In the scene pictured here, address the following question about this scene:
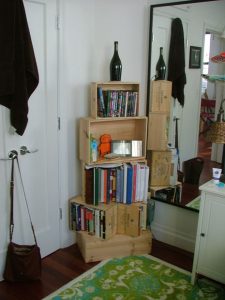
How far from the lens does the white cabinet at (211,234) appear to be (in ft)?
6.97

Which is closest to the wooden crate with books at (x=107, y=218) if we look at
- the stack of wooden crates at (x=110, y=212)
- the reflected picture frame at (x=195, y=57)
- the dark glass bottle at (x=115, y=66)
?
the stack of wooden crates at (x=110, y=212)

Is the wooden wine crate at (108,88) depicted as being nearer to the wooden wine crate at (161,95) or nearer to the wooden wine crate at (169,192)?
the wooden wine crate at (161,95)

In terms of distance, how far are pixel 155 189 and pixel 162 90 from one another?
93cm

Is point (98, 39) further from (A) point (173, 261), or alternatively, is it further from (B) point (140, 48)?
(A) point (173, 261)

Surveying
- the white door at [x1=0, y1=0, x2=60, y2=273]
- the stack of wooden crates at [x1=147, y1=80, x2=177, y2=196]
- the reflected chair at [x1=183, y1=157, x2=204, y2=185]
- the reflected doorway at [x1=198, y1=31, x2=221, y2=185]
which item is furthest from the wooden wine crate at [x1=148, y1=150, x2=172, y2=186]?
the white door at [x1=0, y1=0, x2=60, y2=273]

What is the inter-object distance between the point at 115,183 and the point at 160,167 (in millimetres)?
513

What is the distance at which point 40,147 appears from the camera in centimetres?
249

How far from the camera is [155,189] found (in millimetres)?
2961

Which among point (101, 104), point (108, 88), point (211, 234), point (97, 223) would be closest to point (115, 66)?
point (108, 88)

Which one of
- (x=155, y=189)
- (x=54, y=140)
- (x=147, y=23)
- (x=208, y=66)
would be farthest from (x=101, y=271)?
(x=147, y=23)

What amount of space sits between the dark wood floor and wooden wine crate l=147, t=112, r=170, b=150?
945 mm

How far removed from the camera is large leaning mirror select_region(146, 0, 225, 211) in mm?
2518

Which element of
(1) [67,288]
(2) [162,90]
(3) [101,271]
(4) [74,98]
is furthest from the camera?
(2) [162,90]

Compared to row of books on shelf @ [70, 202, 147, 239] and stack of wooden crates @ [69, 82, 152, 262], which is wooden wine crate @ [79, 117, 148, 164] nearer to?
stack of wooden crates @ [69, 82, 152, 262]
